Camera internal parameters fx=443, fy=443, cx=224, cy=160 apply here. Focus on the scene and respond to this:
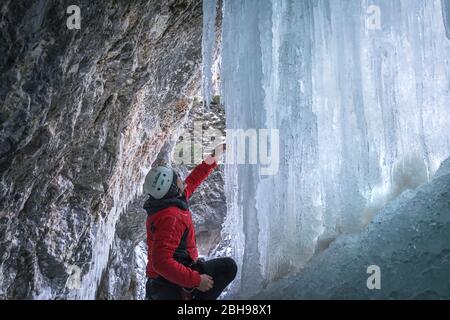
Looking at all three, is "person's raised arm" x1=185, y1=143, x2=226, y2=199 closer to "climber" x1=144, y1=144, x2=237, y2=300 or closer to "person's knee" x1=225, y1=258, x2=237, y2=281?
"climber" x1=144, y1=144, x2=237, y2=300

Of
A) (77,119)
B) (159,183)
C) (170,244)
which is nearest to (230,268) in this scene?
(170,244)

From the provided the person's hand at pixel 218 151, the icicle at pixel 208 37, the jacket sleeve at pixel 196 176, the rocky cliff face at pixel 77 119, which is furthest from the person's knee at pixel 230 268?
the rocky cliff face at pixel 77 119

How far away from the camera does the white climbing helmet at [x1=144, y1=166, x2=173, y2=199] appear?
3.73 m

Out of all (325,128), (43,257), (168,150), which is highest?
(168,150)

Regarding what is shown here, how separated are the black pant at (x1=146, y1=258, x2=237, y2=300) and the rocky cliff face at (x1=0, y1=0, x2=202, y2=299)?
54.7 inches

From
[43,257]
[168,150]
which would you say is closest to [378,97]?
[43,257]

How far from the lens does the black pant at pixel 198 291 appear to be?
351 cm

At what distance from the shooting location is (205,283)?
11.2 feet

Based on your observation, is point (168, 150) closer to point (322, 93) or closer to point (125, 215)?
point (125, 215)

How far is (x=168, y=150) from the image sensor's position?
859 centimetres

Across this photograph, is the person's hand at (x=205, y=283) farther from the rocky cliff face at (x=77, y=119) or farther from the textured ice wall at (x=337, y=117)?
the rocky cliff face at (x=77, y=119)

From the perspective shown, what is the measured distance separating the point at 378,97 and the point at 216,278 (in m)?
2.25

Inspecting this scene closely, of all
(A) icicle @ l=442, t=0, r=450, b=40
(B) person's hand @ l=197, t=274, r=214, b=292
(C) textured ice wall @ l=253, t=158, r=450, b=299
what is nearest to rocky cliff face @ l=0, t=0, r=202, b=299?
(B) person's hand @ l=197, t=274, r=214, b=292

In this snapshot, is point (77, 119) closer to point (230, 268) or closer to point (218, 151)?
point (218, 151)
